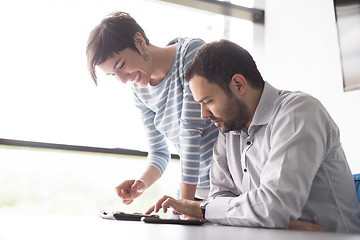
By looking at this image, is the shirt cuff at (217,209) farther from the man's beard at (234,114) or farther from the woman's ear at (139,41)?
the woman's ear at (139,41)

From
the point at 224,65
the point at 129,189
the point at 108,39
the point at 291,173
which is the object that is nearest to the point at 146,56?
the point at 108,39

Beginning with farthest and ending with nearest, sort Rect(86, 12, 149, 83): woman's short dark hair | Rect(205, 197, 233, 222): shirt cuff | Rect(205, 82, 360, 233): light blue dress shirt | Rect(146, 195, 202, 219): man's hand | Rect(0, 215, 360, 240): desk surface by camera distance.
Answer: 1. Rect(86, 12, 149, 83): woman's short dark hair
2. Rect(146, 195, 202, 219): man's hand
3. Rect(205, 197, 233, 222): shirt cuff
4. Rect(205, 82, 360, 233): light blue dress shirt
5. Rect(0, 215, 360, 240): desk surface

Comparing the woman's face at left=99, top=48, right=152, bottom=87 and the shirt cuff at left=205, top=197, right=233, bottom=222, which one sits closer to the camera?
the shirt cuff at left=205, top=197, right=233, bottom=222

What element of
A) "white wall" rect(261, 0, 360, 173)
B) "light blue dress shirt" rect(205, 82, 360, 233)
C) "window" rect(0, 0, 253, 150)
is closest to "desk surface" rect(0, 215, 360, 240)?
"light blue dress shirt" rect(205, 82, 360, 233)

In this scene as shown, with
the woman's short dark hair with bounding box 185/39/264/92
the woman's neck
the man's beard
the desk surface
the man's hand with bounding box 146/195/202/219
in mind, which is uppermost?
the woman's neck

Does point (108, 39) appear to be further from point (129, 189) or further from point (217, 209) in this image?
point (217, 209)

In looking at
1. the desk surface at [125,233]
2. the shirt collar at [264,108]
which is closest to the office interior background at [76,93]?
the shirt collar at [264,108]

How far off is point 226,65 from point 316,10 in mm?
1749

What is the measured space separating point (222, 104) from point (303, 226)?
480mm

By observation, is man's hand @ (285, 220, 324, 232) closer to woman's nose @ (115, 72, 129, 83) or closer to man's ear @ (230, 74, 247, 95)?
man's ear @ (230, 74, 247, 95)

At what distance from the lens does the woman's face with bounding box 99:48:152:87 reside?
159cm

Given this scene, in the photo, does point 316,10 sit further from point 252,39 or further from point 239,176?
point 239,176

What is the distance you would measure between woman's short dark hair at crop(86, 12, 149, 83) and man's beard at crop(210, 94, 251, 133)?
1.50 ft

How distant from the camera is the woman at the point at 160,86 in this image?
156 centimetres
